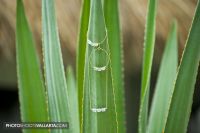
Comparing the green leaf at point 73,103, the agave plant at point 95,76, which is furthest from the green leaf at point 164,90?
the green leaf at point 73,103

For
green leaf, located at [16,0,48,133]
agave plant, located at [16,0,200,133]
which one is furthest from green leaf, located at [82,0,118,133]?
green leaf, located at [16,0,48,133]

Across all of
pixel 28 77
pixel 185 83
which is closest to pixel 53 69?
pixel 28 77

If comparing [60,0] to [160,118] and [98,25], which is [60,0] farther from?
[98,25]

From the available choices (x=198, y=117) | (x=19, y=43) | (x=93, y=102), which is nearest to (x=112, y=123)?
(x=93, y=102)

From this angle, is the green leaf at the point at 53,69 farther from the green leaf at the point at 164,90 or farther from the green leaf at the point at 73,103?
the green leaf at the point at 164,90

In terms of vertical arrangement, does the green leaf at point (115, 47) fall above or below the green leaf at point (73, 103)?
above

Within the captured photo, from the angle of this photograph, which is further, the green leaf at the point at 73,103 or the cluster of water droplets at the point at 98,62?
the green leaf at the point at 73,103
